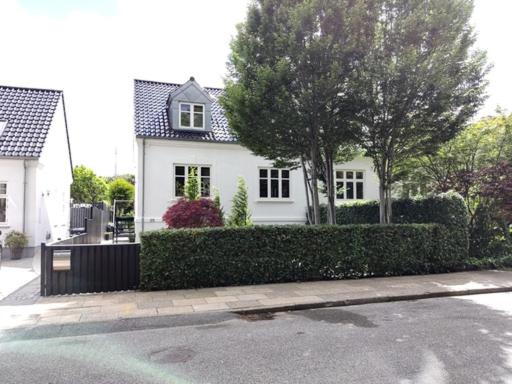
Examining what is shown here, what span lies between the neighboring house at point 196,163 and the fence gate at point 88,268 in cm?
727

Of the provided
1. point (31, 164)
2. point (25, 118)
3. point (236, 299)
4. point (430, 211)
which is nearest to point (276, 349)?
point (236, 299)

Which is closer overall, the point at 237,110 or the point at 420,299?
the point at 420,299

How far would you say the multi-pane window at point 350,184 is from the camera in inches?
773

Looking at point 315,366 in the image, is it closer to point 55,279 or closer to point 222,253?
point 222,253

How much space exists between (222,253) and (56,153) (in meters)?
14.0

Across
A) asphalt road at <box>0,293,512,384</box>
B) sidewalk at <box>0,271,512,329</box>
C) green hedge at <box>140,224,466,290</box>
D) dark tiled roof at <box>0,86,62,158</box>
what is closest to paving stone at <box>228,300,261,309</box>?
sidewalk at <box>0,271,512,329</box>

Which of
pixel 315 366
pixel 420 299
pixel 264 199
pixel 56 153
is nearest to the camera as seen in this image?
pixel 315 366

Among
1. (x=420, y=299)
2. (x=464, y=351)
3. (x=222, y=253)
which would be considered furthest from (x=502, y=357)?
(x=222, y=253)

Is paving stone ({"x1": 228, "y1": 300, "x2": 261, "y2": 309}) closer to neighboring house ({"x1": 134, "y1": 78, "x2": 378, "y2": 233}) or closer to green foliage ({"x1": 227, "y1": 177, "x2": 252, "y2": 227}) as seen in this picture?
green foliage ({"x1": 227, "y1": 177, "x2": 252, "y2": 227})

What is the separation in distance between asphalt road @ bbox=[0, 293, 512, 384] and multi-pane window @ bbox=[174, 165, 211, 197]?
10278 millimetres

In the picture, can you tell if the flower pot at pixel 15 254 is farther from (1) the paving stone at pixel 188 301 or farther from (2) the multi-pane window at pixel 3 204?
(1) the paving stone at pixel 188 301

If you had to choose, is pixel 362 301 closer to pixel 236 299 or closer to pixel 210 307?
pixel 236 299

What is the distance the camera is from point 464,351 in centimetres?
507

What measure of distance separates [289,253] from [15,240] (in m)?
10.4
